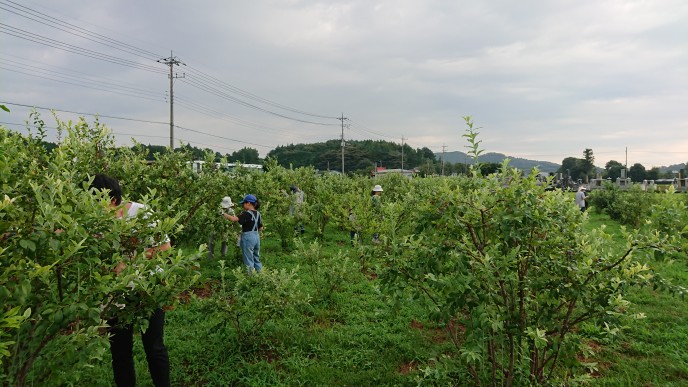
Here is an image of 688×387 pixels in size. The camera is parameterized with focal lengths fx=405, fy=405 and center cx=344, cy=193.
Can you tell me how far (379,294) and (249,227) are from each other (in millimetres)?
4524

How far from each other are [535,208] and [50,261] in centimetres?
265

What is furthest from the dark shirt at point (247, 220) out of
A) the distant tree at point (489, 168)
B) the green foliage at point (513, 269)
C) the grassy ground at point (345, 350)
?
the distant tree at point (489, 168)

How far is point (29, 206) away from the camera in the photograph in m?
2.06

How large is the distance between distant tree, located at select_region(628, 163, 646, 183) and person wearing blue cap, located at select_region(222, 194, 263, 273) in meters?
93.4

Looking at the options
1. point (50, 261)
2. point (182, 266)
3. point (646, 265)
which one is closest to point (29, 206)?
point (50, 261)

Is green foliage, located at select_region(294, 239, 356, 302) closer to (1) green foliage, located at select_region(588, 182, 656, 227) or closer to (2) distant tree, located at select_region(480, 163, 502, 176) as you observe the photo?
(2) distant tree, located at select_region(480, 163, 502, 176)

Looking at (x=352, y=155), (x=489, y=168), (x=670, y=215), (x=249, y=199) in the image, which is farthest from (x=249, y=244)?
(x=352, y=155)

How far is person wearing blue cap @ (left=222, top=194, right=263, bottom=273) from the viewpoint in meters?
7.14

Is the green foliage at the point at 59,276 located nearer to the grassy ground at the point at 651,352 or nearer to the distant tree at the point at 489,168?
the distant tree at the point at 489,168

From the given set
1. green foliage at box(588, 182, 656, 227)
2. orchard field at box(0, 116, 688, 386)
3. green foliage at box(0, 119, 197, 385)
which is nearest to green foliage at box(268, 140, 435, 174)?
green foliage at box(588, 182, 656, 227)

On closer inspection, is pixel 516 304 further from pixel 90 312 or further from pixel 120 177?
pixel 120 177

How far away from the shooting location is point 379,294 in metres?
3.22

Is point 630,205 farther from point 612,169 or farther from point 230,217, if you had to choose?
point 612,169

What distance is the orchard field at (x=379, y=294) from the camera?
1.83 metres
